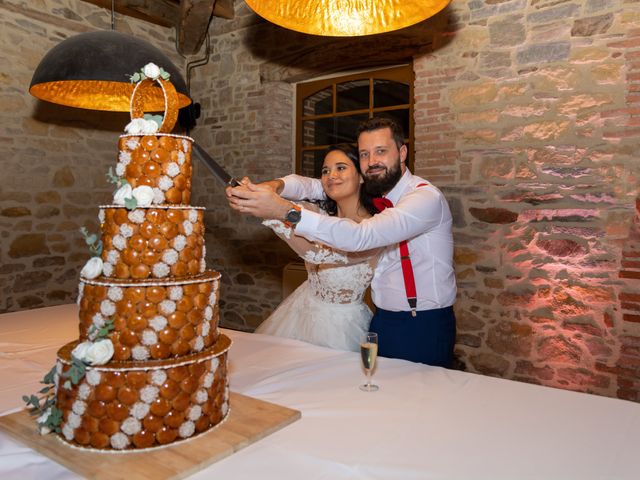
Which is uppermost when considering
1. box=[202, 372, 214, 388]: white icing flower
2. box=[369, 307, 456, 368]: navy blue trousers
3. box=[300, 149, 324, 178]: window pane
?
box=[300, 149, 324, 178]: window pane

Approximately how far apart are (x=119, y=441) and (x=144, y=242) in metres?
0.47

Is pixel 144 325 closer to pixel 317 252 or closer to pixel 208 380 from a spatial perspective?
pixel 208 380

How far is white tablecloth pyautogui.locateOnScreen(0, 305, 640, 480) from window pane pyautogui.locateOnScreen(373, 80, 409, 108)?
10.4ft

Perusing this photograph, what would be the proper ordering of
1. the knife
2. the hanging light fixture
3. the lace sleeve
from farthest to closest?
1. the lace sleeve
2. the hanging light fixture
3. the knife

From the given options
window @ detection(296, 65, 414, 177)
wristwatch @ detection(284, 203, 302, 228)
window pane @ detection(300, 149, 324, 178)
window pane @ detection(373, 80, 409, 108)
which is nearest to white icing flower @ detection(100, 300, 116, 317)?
wristwatch @ detection(284, 203, 302, 228)

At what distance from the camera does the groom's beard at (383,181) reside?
8.12ft

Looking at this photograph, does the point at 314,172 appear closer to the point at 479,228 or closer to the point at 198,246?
the point at 479,228

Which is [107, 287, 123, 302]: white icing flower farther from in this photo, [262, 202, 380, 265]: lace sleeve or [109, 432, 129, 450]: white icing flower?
[262, 202, 380, 265]: lace sleeve

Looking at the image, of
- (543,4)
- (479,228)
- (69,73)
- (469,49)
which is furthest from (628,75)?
(69,73)

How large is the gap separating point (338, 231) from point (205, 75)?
4308mm

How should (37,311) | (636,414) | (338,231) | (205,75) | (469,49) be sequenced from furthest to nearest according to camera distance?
(205,75), (469,49), (37,311), (338,231), (636,414)

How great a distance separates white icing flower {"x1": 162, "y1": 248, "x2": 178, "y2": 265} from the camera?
1230 millimetres

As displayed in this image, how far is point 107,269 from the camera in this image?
49.1 inches

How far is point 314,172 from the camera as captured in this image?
5133mm
